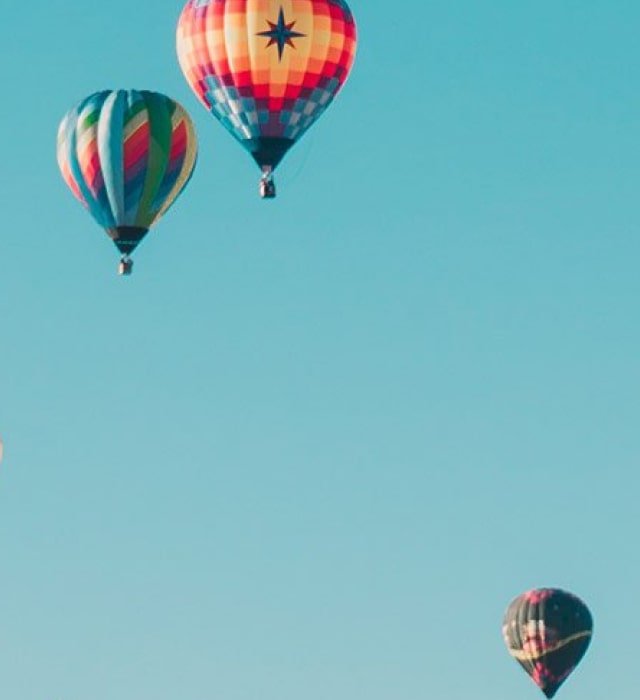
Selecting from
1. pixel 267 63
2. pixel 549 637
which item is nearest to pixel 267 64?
pixel 267 63

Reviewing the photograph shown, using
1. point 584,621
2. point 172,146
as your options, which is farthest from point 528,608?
point 172,146

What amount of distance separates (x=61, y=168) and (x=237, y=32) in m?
6.11

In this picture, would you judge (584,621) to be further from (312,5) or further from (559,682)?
(312,5)

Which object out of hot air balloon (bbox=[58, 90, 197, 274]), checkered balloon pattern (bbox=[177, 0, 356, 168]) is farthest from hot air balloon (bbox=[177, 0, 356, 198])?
hot air balloon (bbox=[58, 90, 197, 274])

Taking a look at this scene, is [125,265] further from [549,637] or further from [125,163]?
[549,637]

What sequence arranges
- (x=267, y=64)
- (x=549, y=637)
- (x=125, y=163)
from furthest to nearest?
(x=549, y=637) → (x=125, y=163) → (x=267, y=64)

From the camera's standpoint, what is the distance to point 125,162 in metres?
94.6

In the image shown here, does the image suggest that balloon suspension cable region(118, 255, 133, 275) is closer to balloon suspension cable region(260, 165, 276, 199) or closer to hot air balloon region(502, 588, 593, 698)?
balloon suspension cable region(260, 165, 276, 199)

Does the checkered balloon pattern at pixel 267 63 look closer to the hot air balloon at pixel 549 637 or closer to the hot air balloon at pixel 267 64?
the hot air balloon at pixel 267 64

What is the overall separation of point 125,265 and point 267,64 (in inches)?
246

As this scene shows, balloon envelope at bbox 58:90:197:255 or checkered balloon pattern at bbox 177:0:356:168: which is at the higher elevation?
checkered balloon pattern at bbox 177:0:356:168

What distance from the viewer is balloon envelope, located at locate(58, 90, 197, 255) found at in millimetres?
94812

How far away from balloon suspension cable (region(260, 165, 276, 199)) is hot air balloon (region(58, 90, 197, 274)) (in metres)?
2.99

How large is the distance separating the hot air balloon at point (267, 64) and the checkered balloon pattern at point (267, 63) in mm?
23
